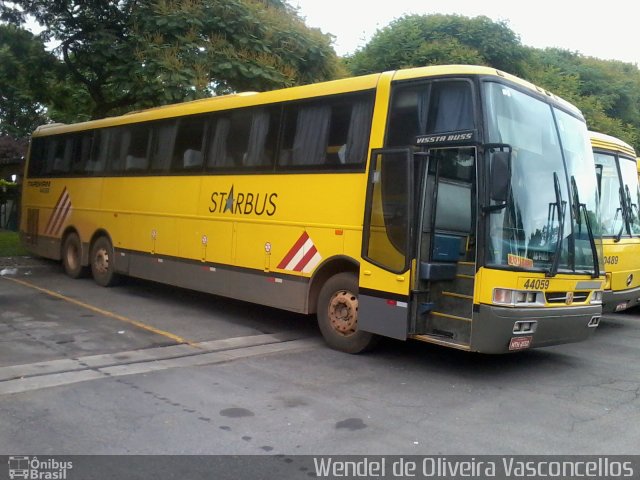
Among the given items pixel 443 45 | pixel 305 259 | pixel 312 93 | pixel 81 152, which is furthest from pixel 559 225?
pixel 443 45

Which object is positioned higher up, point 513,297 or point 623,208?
point 623,208

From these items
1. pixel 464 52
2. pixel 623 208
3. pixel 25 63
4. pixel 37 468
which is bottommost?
pixel 37 468

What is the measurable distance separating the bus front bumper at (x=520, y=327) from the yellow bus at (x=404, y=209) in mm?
15

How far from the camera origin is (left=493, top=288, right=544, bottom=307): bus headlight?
6543mm

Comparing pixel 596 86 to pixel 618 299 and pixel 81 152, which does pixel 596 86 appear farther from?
pixel 81 152

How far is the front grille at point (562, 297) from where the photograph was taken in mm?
6953

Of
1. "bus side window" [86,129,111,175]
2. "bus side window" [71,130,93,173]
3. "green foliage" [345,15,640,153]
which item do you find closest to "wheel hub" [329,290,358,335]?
"bus side window" [86,129,111,175]

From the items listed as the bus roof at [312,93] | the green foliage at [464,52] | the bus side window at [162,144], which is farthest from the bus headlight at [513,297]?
the green foliage at [464,52]

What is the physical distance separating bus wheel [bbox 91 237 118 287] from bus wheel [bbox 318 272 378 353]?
6.15 m

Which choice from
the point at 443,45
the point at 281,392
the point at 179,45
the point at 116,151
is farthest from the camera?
the point at 443,45

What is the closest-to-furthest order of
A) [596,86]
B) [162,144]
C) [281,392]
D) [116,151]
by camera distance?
[281,392] < [162,144] < [116,151] < [596,86]

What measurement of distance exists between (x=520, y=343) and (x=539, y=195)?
1648mm

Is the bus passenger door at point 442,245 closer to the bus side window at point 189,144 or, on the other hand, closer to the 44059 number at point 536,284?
the 44059 number at point 536,284

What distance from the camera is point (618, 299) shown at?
9836mm
